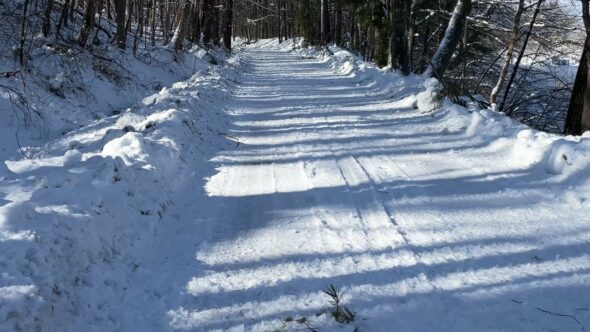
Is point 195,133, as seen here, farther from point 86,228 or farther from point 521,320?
point 521,320

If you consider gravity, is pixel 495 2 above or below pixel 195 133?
above

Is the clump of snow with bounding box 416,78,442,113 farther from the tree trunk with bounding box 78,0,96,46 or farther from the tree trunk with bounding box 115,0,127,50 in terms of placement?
the tree trunk with bounding box 115,0,127,50

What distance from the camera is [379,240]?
13.3 feet

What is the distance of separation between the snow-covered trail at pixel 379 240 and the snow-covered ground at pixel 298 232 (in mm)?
17

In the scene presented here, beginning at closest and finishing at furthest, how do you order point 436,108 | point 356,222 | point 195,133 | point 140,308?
point 140,308
point 356,222
point 195,133
point 436,108

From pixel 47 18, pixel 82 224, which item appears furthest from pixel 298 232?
pixel 47 18

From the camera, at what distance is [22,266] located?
2.94 metres

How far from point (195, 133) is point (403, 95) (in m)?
5.48

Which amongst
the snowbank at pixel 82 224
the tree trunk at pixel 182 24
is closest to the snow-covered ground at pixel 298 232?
the snowbank at pixel 82 224

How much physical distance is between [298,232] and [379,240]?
2.51 feet

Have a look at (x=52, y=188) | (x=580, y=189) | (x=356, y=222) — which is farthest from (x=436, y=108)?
(x=52, y=188)

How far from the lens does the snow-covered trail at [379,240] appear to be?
124 inches

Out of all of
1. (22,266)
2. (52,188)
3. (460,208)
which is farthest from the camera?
(460,208)

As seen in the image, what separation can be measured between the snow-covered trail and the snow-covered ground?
17 mm
